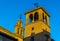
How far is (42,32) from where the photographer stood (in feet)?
160

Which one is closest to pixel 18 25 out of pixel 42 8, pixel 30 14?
pixel 30 14

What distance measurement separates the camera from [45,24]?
5306 centimetres

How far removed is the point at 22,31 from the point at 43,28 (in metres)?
10.9

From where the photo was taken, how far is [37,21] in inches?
2069

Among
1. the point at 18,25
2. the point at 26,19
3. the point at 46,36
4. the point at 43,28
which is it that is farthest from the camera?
the point at 18,25

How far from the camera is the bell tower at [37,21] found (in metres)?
51.4

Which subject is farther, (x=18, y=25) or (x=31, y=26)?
(x=18, y=25)

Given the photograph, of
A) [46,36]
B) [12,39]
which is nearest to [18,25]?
[46,36]

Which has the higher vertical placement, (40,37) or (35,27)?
(35,27)

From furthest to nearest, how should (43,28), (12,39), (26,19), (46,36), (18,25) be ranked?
(18,25) < (26,19) < (43,28) < (46,36) < (12,39)

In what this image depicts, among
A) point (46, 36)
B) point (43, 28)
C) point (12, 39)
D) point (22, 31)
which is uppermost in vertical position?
point (22, 31)

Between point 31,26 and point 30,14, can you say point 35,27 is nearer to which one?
point 31,26

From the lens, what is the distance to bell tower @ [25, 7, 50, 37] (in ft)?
169

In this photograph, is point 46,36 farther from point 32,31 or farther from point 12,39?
point 12,39
